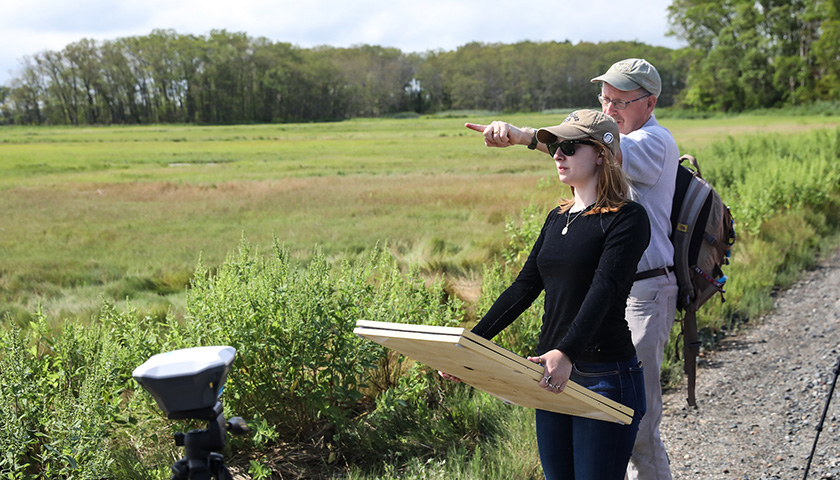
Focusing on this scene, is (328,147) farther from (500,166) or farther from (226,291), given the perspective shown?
(226,291)

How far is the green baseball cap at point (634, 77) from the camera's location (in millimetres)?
3277

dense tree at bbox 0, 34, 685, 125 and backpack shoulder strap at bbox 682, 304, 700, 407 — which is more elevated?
dense tree at bbox 0, 34, 685, 125

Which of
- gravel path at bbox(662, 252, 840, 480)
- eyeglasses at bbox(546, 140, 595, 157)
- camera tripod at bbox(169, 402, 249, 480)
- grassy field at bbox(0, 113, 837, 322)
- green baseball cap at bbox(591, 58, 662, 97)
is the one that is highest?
green baseball cap at bbox(591, 58, 662, 97)

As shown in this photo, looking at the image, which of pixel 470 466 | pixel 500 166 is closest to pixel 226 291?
pixel 470 466

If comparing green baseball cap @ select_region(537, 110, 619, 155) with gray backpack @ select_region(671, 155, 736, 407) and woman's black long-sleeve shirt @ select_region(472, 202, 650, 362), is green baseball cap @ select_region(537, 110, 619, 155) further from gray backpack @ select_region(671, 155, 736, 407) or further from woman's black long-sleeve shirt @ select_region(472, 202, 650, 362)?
gray backpack @ select_region(671, 155, 736, 407)

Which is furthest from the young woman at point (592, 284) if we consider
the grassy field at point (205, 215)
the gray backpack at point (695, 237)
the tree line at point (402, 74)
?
the tree line at point (402, 74)

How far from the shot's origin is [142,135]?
165 feet

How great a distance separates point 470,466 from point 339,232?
8.93 metres

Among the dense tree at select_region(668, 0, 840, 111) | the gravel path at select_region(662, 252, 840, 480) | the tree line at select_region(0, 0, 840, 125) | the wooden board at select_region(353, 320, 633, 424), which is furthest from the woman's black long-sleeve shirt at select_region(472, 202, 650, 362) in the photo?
the dense tree at select_region(668, 0, 840, 111)

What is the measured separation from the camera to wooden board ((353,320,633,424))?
6.71ft

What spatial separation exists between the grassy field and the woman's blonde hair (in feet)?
7.90

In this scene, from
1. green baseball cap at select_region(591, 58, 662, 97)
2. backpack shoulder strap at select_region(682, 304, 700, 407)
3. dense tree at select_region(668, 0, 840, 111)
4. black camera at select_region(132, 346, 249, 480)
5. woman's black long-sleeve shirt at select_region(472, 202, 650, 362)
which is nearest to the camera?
black camera at select_region(132, 346, 249, 480)

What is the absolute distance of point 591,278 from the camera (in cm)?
263

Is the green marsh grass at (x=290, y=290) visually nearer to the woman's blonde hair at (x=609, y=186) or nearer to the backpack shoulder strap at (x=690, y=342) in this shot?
the backpack shoulder strap at (x=690, y=342)
